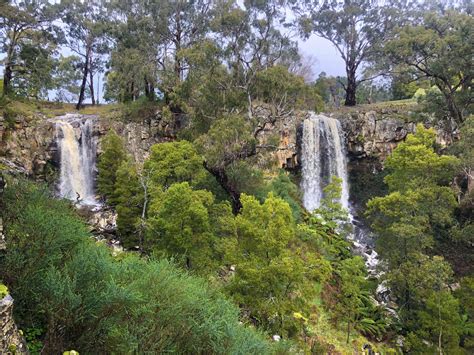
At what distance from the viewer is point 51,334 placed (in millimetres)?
5688

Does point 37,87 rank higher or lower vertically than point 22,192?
higher

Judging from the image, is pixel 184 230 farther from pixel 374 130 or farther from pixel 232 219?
pixel 374 130

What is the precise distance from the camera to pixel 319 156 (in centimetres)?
2534

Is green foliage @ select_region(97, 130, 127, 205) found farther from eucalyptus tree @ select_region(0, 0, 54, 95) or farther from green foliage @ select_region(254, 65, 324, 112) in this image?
eucalyptus tree @ select_region(0, 0, 54, 95)

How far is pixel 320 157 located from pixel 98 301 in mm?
21513

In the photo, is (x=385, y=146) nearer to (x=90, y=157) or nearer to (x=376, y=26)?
(x=376, y=26)

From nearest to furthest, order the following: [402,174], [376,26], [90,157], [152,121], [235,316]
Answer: [235,316] → [402,174] → [90,157] → [152,121] → [376,26]

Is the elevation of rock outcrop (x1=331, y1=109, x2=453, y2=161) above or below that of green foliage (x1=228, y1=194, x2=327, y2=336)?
above

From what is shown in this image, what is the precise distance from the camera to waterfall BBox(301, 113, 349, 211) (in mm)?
25172

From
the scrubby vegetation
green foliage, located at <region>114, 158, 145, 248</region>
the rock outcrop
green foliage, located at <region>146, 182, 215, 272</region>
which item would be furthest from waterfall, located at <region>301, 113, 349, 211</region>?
green foliage, located at <region>146, 182, 215, 272</region>

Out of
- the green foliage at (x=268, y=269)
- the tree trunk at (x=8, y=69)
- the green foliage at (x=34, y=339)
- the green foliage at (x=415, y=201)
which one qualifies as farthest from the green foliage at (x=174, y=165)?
the tree trunk at (x=8, y=69)

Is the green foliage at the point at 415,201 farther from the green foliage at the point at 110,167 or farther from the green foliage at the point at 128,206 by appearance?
the green foliage at the point at 110,167

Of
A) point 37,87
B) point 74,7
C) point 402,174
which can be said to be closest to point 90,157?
point 37,87

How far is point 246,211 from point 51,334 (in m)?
6.31
